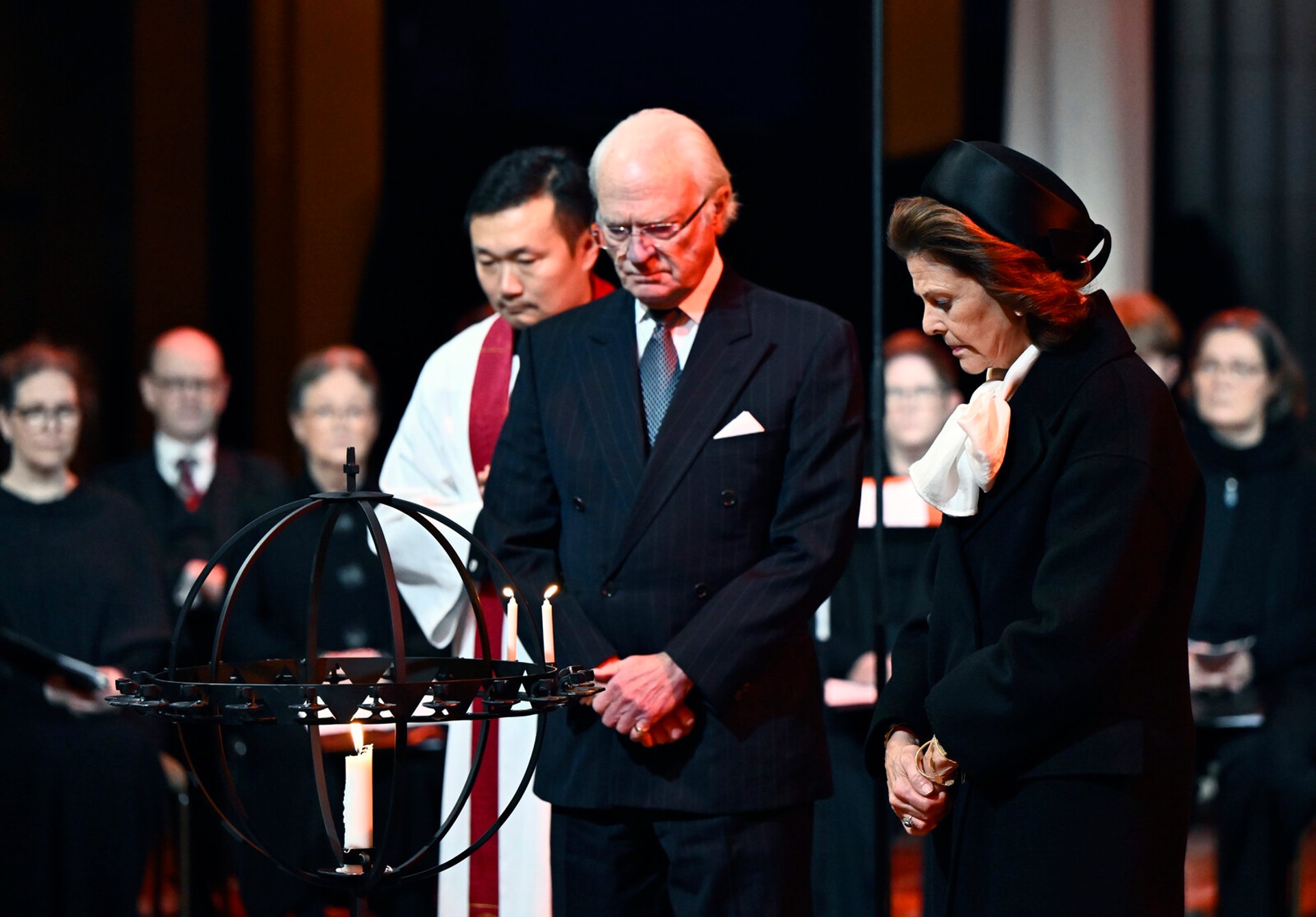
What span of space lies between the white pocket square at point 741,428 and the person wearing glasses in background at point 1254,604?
209 centimetres

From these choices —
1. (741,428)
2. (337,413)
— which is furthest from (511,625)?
(337,413)

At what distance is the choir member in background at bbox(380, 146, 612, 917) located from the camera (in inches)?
116

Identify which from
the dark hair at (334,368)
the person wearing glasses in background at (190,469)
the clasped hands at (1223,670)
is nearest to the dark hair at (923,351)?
the clasped hands at (1223,670)

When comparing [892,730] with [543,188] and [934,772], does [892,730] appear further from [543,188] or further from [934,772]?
[543,188]

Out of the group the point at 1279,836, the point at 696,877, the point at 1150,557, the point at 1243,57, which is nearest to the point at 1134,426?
the point at 1150,557

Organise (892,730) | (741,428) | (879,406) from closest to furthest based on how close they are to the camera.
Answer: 1. (892,730)
2. (741,428)
3. (879,406)

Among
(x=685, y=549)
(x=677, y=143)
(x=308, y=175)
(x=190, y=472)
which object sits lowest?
(x=685, y=549)

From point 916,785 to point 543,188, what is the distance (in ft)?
4.76

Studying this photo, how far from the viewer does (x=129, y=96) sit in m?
4.93

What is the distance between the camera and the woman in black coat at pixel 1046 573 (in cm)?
177

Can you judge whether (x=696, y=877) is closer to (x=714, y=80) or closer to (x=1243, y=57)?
(x=714, y=80)

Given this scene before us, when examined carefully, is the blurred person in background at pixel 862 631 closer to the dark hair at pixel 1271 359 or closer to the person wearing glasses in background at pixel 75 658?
the dark hair at pixel 1271 359

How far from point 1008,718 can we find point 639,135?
3.64ft

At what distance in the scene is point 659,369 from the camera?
8.30ft
